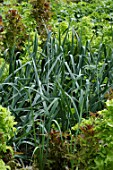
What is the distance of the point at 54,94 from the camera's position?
172 inches

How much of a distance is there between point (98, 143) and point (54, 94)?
1.07 metres

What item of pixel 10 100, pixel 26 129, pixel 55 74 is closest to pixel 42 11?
pixel 55 74

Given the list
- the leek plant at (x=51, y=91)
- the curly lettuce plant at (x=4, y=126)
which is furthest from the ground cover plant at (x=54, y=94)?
the curly lettuce plant at (x=4, y=126)

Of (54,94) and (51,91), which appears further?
(51,91)

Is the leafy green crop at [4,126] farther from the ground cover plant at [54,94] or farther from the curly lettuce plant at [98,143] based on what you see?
the curly lettuce plant at [98,143]

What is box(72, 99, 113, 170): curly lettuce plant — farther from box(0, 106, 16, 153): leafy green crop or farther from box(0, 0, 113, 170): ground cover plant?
box(0, 106, 16, 153): leafy green crop

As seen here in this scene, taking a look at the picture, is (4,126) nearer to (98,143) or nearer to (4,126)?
(4,126)

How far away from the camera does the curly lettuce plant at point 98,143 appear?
3250mm

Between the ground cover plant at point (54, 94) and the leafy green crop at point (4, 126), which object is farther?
the ground cover plant at point (54, 94)

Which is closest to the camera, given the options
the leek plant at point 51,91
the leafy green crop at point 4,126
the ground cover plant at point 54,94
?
the leafy green crop at point 4,126

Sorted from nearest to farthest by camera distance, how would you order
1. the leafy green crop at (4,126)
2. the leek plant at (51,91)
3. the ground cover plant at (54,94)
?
the leafy green crop at (4,126)
the ground cover plant at (54,94)
the leek plant at (51,91)

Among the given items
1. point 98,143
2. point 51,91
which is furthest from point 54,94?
point 98,143

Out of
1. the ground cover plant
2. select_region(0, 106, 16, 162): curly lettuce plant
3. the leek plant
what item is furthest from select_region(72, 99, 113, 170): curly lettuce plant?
select_region(0, 106, 16, 162): curly lettuce plant

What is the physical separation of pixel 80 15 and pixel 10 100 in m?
4.59
